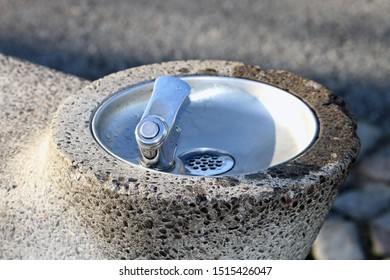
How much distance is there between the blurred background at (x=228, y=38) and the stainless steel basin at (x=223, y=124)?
37.2 inches

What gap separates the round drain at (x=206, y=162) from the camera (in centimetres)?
134

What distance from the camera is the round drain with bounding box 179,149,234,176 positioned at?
52.8 inches

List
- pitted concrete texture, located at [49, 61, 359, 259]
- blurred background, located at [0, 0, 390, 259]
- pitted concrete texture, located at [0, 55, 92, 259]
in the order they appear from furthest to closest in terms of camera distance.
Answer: blurred background, located at [0, 0, 390, 259]
pitted concrete texture, located at [0, 55, 92, 259]
pitted concrete texture, located at [49, 61, 359, 259]

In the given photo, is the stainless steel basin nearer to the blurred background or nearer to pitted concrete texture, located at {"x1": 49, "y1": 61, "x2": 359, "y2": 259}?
pitted concrete texture, located at {"x1": 49, "y1": 61, "x2": 359, "y2": 259}

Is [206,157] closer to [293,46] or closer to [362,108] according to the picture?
[362,108]

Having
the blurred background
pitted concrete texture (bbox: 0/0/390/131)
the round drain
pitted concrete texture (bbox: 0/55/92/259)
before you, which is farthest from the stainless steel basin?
pitted concrete texture (bbox: 0/0/390/131)

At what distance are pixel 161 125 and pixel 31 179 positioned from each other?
0.31 meters

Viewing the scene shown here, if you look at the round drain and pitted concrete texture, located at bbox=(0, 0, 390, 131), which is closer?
the round drain

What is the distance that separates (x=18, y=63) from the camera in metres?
1.76

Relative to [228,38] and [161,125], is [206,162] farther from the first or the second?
[228,38]

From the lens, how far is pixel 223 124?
1423 mm

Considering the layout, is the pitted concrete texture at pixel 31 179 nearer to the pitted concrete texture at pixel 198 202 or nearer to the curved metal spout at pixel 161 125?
the pitted concrete texture at pixel 198 202

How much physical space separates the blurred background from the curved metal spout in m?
1.14

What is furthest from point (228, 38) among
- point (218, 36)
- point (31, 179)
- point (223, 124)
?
point (31, 179)
